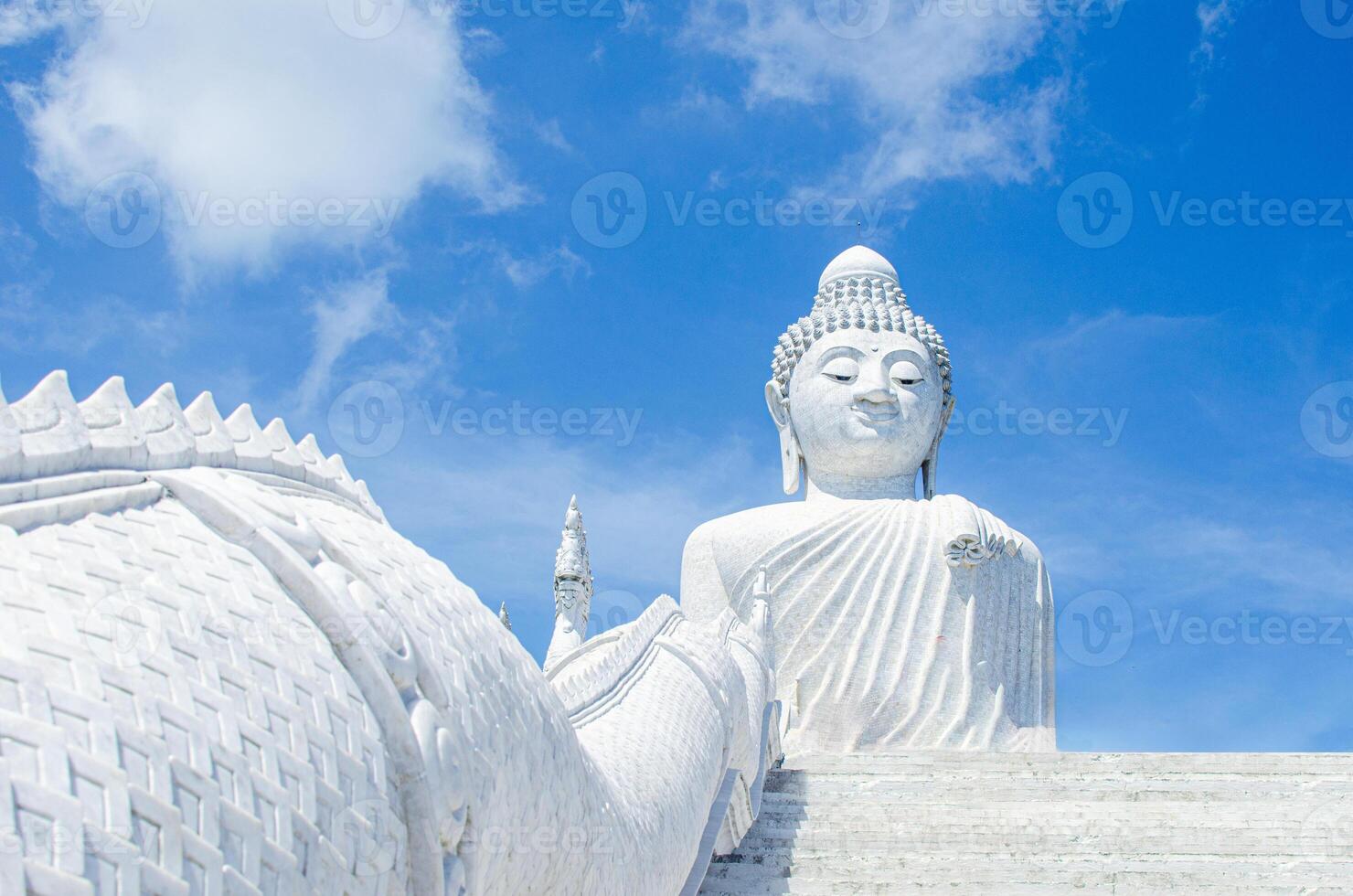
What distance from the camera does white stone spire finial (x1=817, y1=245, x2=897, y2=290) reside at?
518 inches

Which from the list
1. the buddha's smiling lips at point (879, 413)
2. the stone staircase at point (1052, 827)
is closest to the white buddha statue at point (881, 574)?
the buddha's smiling lips at point (879, 413)

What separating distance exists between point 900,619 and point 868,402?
2.02 metres

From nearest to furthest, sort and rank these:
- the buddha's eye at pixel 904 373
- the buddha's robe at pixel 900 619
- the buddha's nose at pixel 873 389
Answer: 1. the buddha's robe at pixel 900 619
2. the buddha's nose at pixel 873 389
3. the buddha's eye at pixel 904 373

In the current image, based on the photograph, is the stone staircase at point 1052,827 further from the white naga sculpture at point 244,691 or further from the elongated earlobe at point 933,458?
the elongated earlobe at point 933,458

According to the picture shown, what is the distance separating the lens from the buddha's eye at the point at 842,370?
474 inches

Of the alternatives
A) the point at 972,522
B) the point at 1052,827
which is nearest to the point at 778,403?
the point at 972,522

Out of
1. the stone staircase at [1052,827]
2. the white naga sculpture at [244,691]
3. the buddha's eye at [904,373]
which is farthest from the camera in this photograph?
the buddha's eye at [904,373]

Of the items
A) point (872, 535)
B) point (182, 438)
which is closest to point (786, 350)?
point (872, 535)

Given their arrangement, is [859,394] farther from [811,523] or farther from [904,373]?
[811,523]

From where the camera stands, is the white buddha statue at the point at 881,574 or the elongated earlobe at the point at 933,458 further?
the elongated earlobe at the point at 933,458

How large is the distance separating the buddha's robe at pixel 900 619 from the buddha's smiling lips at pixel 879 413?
0.80m

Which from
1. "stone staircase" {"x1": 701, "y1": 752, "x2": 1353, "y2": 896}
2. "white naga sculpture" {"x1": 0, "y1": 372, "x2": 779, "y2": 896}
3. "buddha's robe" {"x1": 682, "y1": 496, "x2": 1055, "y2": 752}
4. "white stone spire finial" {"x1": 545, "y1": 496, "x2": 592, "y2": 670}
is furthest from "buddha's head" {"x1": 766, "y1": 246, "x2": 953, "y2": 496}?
"white naga sculpture" {"x1": 0, "y1": 372, "x2": 779, "y2": 896}

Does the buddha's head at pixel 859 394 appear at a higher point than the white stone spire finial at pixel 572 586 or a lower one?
higher

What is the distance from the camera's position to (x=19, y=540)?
199 cm
